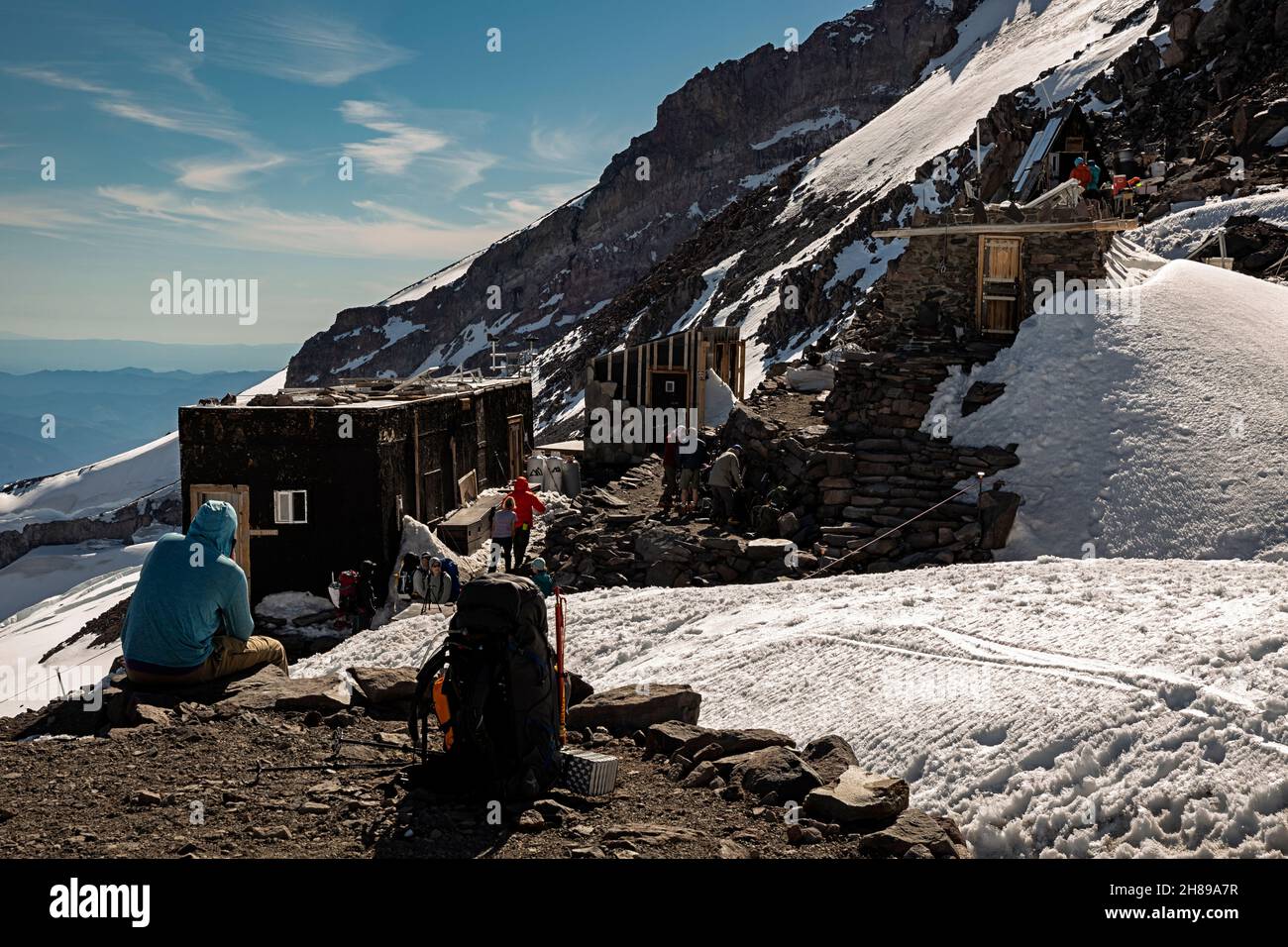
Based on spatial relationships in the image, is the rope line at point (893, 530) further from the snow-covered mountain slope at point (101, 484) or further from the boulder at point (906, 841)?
the snow-covered mountain slope at point (101, 484)

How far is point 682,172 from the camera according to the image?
12800cm

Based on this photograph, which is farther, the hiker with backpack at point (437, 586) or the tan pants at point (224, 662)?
the hiker with backpack at point (437, 586)

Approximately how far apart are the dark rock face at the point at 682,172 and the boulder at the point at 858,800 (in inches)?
4587

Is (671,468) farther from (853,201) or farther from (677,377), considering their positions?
(853,201)

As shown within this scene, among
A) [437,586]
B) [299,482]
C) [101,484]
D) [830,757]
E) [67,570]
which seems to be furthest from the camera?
[101,484]

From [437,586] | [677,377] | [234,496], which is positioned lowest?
[437,586]

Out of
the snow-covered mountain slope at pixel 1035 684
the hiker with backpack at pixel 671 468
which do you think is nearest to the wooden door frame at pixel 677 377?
the hiker with backpack at pixel 671 468

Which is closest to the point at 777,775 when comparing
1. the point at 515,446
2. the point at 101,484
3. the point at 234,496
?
the point at 234,496

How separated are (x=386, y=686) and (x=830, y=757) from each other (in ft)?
10.6

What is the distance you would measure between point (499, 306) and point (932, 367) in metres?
109

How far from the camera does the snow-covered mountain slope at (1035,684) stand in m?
5.58

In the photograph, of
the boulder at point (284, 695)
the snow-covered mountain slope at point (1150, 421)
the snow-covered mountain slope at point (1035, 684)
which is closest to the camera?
the snow-covered mountain slope at point (1035, 684)
